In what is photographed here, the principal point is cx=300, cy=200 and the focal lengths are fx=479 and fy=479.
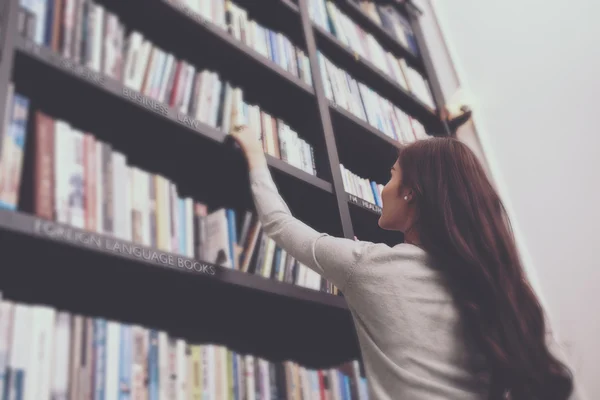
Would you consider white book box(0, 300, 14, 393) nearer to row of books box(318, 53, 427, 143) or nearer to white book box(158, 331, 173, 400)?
white book box(158, 331, 173, 400)

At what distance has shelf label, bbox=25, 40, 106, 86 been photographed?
85 cm

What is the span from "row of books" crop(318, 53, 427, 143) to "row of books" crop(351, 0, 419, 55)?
0.54 meters

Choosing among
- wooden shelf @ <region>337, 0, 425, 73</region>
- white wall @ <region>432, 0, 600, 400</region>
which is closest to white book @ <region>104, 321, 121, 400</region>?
white wall @ <region>432, 0, 600, 400</region>

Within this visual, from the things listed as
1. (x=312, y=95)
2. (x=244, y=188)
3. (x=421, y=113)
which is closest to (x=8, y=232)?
(x=244, y=188)

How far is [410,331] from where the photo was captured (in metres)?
0.87

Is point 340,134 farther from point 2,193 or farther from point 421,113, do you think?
point 2,193

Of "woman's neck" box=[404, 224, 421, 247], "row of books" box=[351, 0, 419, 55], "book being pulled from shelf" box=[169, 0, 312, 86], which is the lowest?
"woman's neck" box=[404, 224, 421, 247]

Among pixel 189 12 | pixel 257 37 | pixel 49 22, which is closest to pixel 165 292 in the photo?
pixel 49 22

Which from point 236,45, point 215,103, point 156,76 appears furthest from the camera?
point 236,45

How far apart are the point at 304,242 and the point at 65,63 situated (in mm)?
567

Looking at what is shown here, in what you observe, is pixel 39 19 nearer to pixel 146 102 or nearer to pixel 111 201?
pixel 146 102

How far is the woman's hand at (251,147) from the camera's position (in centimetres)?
112

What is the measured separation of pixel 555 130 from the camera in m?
2.03

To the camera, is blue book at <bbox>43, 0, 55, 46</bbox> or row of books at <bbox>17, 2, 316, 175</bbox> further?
row of books at <bbox>17, 2, 316, 175</bbox>
